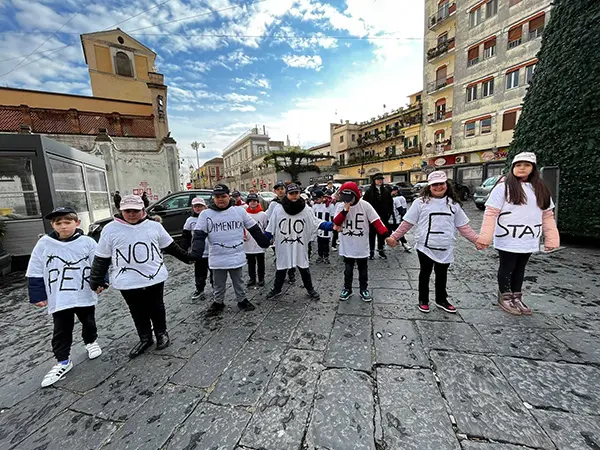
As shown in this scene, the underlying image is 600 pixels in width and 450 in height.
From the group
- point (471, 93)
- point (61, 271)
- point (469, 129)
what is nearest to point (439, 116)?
point (471, 93)

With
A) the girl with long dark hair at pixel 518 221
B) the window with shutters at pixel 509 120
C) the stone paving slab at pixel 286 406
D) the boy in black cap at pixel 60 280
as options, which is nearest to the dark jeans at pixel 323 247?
the girl with long dark hair at pixel 518 221

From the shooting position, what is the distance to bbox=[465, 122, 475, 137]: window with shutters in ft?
66.2

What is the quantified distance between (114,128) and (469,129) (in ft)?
80.2

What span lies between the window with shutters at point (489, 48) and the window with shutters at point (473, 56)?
1.83 feet

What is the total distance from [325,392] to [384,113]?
3843 cm

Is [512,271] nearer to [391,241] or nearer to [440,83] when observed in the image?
[391,241]

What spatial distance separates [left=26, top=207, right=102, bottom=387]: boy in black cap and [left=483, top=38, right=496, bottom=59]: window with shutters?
25574mm

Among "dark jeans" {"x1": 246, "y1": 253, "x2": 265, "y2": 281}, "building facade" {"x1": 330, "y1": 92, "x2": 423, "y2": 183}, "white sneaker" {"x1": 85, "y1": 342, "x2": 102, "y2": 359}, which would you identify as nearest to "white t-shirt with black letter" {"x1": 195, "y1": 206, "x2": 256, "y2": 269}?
"dark jeans" {"x1": 246, "y1": 253, "x2": 265, "y2": 281}

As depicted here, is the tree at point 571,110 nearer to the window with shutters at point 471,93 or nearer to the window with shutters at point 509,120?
the window with shutters at point 509,120

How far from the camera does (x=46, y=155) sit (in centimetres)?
574

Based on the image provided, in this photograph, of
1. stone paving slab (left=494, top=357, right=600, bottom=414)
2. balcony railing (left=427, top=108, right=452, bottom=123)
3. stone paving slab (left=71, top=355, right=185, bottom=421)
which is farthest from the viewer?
balcony railing (left=427, top=108, right=452, bottom=123)

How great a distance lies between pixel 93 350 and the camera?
262 cm

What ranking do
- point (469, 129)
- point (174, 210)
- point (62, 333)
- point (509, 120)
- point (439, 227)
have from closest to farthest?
point (62, 333)
point (439, 227)
point (174, 210)
point (509, 120)
point (469, 129)

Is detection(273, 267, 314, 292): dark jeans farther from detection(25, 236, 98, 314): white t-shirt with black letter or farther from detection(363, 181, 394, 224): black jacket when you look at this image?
detection(363, 181, 394, 224): black jacket
